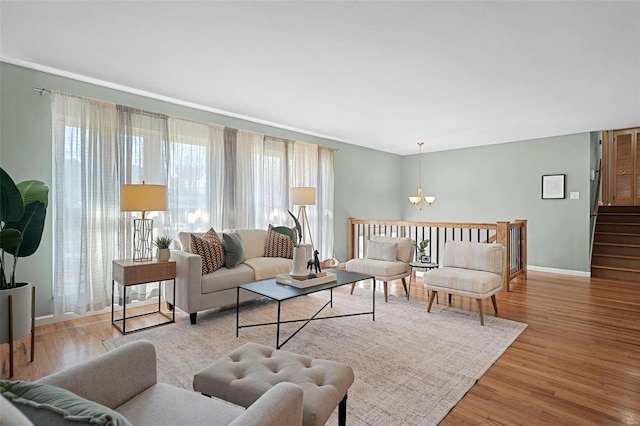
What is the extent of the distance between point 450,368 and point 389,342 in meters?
0.59

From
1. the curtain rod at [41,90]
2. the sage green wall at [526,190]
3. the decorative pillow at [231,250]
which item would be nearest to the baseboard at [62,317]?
the decorative pillow at [231,250]

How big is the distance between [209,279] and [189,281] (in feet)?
0.70

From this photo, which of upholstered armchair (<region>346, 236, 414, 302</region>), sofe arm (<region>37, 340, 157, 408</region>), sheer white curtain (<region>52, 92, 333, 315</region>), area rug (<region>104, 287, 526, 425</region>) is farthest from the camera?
upholstered armchair (<region>346, 236, 414, 302</region>)

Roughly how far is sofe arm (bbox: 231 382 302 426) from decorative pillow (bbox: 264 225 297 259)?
138 inches

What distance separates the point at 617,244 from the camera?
20.5 feet

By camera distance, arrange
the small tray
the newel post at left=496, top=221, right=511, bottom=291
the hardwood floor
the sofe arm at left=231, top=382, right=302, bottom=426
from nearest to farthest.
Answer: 1. the sofe arm at left=231, top=382, right=302, bottom=426
2. the hardwood floor
3. the small tray
4. the newel post at left=496, top=221, right=511, bottom=291

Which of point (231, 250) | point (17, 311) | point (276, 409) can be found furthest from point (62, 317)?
point (276, 409)

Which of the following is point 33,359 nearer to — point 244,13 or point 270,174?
point 244,13

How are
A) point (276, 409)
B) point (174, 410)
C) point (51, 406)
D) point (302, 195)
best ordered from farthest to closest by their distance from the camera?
point (302, 195)
point (174, 410)
point (276, 409)
point (51, 406)

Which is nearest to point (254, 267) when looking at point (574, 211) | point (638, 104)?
point (638, 104)

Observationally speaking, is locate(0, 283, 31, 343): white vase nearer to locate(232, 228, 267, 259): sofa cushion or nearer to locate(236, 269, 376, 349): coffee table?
locate(236, 269, 376, 349): coffee table

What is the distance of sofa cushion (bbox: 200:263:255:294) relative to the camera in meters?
3.60

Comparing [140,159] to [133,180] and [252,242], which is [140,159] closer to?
[133,180]

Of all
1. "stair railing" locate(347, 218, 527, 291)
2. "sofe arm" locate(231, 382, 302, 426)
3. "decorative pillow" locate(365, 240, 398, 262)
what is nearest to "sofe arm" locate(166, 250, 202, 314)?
"decorative pillow" locate(365, 240, 398, 262)
